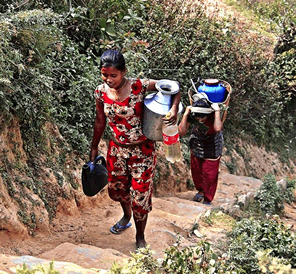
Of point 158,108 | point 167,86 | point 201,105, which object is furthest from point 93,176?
point 201,105

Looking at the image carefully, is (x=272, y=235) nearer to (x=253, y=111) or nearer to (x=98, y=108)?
(x=98, y=108)

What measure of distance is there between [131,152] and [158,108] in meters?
0.50

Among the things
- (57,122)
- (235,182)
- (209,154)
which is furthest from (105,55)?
(235,182)

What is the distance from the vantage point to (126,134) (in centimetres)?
373

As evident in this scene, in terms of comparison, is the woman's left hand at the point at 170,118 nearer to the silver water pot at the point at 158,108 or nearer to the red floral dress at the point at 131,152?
the silver water pot at the point at 158,108

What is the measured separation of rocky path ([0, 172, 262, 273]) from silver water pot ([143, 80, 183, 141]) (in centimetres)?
79

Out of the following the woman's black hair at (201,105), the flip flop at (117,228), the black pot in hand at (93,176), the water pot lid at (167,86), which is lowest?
the flip flop at (117,228)

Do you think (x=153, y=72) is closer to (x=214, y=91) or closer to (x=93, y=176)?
(x=214, y=91)

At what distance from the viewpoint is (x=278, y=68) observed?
11055 mm

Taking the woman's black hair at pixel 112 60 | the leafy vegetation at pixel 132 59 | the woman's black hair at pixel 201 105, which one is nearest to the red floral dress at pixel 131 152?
the woman's black hair at pixel 112 60

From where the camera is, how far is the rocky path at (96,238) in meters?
3.25

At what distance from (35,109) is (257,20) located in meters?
10.2

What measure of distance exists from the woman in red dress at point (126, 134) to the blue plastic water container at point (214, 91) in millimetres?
2142

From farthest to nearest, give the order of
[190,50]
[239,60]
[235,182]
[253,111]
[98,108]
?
[253,111] < [239,60] < [190,50] < [235,182] < [98,108]
